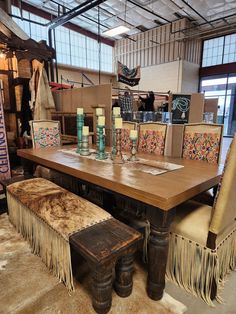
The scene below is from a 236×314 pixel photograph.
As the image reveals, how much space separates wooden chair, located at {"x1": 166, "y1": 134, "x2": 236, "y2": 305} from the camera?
3.78ft

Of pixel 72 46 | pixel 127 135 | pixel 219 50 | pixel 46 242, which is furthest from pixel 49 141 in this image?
pixel 219 50

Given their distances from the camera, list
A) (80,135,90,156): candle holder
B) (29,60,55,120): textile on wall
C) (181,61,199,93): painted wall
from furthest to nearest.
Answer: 1. (181,61,199,93): painted wall
2. (29,60,55,120): textile on wall
3. (80,135,90,156): candle holder

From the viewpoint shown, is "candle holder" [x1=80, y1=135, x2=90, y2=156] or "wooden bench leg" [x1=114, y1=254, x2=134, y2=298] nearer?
"wooden bench leg" [x1=114, y1=254, x2=134, y2=298]

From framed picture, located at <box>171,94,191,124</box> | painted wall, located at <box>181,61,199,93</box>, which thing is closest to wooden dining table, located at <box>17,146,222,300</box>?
framed picture, located at <box>171,94,191,124</box>

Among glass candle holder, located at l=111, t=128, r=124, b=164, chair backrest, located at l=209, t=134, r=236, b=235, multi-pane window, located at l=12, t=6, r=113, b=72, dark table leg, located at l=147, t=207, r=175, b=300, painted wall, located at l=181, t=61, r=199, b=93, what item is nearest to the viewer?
chair backrest, located at l=209, t=134, r=236, b=235

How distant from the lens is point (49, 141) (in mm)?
2893

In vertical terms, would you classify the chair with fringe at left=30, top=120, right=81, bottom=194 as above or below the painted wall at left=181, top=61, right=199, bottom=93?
below

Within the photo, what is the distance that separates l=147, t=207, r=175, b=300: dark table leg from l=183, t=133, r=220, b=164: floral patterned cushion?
3.41 feet

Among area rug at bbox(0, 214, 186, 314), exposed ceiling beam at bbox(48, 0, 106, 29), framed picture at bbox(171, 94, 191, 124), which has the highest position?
exposed ceiling beam at bbox(48, 0, 106, 29)

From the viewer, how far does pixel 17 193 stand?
1846mm

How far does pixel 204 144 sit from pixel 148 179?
3.20 ft

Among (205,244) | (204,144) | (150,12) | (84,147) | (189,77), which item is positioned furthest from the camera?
(189,77)

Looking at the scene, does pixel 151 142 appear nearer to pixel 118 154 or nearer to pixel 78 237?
pixel 118 154

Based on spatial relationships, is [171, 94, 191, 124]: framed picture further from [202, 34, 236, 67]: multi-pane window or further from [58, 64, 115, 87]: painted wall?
[202, 34, 236, 67]: multi-pane window
